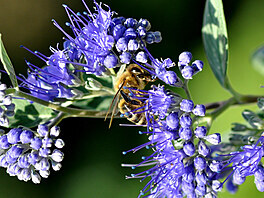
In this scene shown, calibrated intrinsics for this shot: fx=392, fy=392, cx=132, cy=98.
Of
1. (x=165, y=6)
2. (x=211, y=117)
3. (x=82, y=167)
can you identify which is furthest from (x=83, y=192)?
(x=211, y=117)

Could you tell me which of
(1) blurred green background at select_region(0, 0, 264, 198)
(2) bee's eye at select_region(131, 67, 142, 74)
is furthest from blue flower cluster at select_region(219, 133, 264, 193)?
(1) blurred green background at select_region(0, 0, 264, 198)

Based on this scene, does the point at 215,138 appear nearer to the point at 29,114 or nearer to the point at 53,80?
the point at 53,80

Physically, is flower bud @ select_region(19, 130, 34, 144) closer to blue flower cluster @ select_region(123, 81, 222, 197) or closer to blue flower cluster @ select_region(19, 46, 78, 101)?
blue flower cluster @ select_region(19, 46, 78, 101)

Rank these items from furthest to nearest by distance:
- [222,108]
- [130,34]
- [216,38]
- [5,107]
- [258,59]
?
1. [258,59]
2. [216,38]
3. [222,108]
4. [5,107]
5. [130,34]

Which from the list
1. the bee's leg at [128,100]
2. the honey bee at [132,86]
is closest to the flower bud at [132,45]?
the honey bee at [132,86]

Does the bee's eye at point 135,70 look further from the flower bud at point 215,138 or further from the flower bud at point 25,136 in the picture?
the flower bud at point 25,136

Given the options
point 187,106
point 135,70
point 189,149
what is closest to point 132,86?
point 135,70

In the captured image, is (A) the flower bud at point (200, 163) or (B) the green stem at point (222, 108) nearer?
(A) the flower bud at point (200, 163)
